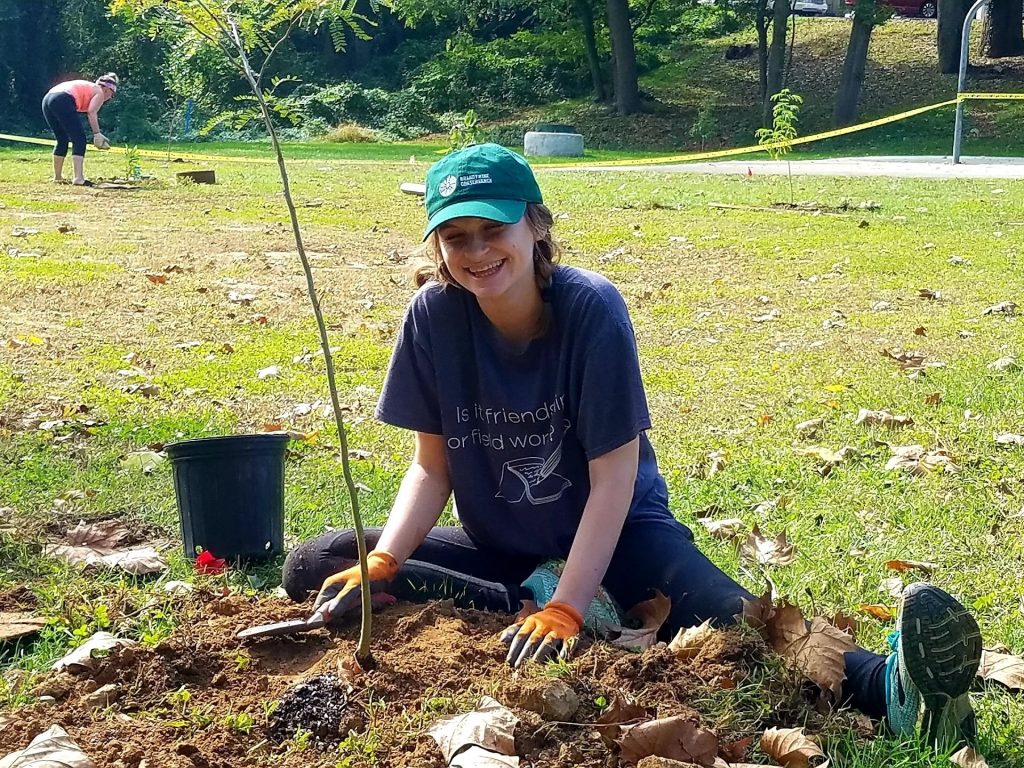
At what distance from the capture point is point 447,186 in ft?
8.71

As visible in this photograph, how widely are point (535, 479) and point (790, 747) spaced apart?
98 cm

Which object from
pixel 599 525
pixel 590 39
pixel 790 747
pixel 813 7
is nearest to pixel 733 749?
pixel 790 747

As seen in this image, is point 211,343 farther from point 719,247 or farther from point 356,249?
point 719,247

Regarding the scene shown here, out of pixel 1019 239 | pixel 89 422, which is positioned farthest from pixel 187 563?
pixel 1019 239

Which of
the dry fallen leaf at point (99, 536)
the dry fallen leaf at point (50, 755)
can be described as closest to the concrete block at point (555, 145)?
the dry fallen leaf at point (99, 536)

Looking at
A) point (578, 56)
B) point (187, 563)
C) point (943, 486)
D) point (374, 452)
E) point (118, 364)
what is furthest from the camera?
point (578, 56)

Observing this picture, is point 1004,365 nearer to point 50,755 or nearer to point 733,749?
point 733,749

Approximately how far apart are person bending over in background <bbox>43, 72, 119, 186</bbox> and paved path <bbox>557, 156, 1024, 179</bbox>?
6919mm

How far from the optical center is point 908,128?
83.5 ft

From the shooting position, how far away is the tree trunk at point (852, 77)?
26062mm

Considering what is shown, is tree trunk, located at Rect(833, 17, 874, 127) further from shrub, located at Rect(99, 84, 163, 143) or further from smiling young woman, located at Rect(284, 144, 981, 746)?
smiling young woman, located at Rect(284, 144, 981, 746)

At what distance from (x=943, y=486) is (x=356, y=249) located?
21.4 feet

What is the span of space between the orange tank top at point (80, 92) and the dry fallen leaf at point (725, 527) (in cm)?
1317

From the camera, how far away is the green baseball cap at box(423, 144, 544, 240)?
2617mm
